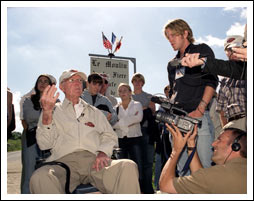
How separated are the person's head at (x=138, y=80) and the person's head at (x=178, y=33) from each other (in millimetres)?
2416

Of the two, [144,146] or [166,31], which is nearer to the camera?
[166,31]

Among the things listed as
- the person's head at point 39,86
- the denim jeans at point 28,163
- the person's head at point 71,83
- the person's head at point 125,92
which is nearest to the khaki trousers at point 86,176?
the person's head at point 71,83

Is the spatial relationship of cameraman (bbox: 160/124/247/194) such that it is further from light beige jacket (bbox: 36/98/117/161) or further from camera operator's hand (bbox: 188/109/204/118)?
light beige jacket (bbox: 36/98/117/161)

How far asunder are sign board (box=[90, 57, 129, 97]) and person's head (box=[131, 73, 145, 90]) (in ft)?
6.58

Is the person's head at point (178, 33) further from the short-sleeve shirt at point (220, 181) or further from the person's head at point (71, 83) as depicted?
the short-sleeve shirt at point (220, 181)

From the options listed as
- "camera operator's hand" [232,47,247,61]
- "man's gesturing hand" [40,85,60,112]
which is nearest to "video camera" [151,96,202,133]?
"camera operator's hand" [232,47,247,61]

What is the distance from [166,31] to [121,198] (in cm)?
183

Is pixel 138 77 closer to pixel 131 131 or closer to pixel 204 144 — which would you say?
pixel 131 131

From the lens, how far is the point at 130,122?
500cm

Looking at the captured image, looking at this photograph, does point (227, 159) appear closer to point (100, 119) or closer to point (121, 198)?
point (121, 198)

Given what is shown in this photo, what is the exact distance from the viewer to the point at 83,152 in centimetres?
306

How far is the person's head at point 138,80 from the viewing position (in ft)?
18.1

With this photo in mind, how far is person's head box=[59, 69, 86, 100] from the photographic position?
131 inches

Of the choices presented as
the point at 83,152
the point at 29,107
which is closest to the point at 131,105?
the point at 29,107
